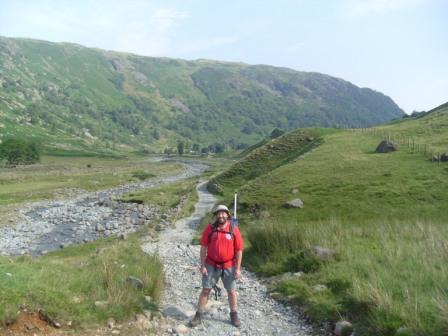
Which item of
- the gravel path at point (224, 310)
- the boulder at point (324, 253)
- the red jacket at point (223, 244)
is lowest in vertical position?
the gravel path at point (224, 310)

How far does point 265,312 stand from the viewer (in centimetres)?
1252

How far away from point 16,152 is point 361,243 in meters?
144

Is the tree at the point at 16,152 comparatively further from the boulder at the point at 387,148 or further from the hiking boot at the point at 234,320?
the hiking boot at the point at 234,320

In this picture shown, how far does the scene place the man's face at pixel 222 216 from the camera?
11.4 m

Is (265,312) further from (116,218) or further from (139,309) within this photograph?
(116,218)

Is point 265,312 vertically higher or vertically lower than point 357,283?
lower

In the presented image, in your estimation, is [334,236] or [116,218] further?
[116,218]

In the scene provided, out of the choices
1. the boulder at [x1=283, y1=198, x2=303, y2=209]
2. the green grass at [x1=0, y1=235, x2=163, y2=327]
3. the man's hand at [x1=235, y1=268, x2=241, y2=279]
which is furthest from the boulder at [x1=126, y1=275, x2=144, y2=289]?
the boulder at [x1=283, y1=198, x2=303, y2=209]

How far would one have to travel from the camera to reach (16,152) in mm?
142250

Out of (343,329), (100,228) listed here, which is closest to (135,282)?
(343,329)

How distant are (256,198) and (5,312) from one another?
32171mm

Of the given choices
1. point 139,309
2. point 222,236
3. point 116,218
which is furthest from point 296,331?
point 116,218

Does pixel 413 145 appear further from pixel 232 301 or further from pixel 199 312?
pixel 199 312

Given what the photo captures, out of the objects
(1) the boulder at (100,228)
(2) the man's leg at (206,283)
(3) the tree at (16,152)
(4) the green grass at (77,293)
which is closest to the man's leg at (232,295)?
(2) the man's leg at (206,283)
